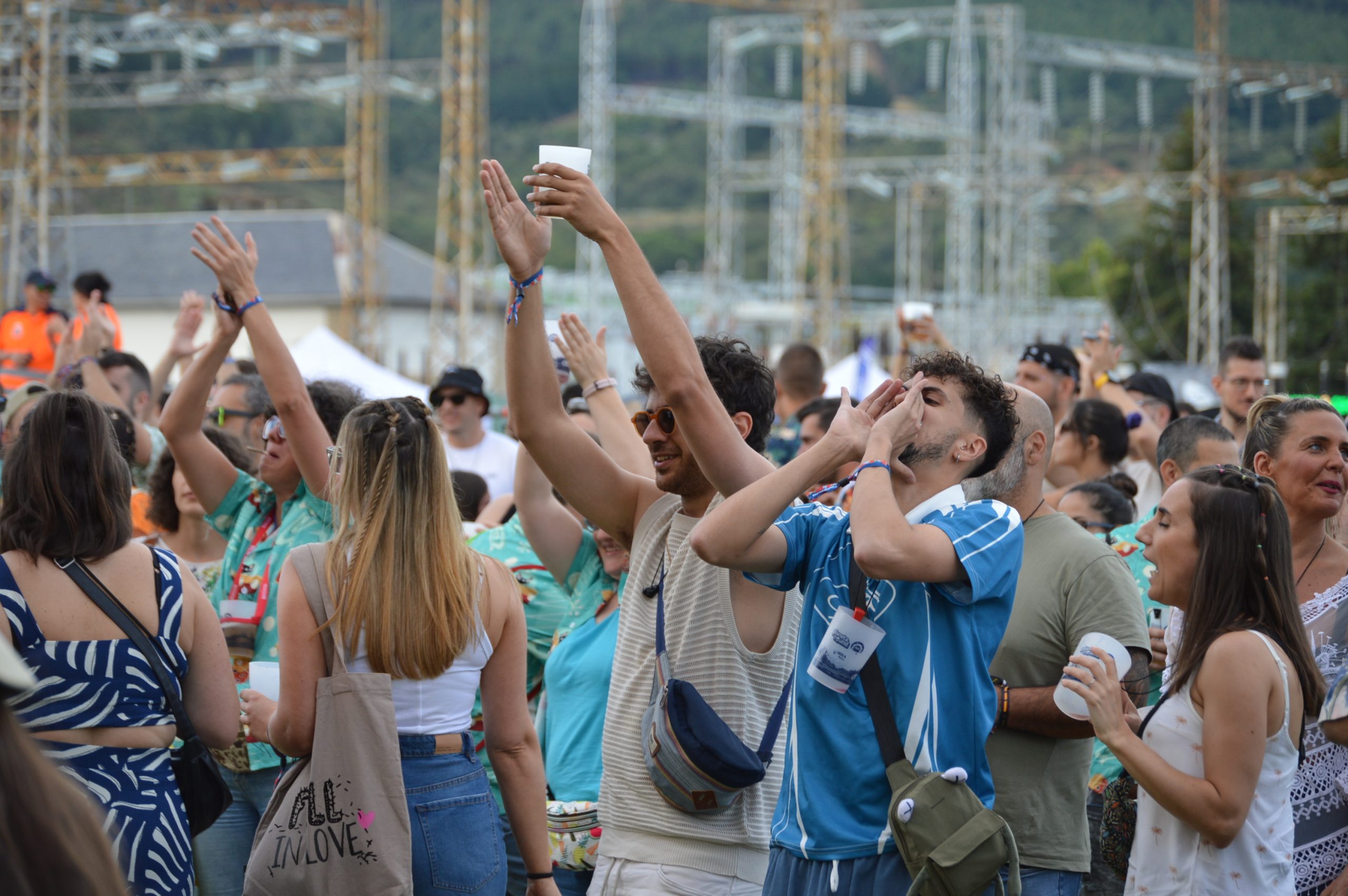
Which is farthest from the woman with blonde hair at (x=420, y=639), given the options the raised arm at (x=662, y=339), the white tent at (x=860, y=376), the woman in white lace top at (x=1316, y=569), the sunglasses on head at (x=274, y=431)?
the white tent at (x=860, y=376)

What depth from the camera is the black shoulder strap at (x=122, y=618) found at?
3225 millimetres

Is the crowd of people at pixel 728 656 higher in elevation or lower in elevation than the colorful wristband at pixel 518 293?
lower

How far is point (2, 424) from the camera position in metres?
6.27

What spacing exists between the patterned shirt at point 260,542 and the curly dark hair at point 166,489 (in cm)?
55

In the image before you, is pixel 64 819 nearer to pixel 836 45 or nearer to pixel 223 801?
pixel 223 801

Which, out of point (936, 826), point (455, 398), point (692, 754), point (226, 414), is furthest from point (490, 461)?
point (936, 826)

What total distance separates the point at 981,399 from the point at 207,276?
51151 millimetres

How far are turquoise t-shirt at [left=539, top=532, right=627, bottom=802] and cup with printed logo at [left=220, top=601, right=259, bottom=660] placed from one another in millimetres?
945

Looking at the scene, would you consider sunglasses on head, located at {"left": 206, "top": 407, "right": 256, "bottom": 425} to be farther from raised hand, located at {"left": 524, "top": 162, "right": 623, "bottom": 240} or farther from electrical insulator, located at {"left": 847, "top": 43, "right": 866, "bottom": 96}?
electrical insulator, located at {"left": 847, "top": 43, "right": 866, "bottom": 96}

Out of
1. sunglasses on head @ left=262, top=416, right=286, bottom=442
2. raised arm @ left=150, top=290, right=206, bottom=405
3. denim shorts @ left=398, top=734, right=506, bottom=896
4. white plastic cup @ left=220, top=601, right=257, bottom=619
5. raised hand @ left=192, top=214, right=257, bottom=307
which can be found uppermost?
raised hand @ left=192, top=214, right=257, bottom=307

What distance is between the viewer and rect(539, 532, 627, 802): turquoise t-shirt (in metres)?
4.09

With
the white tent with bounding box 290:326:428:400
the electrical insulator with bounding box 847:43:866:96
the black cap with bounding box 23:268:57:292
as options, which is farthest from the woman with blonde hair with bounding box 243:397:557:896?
the electrical insulator with bounding box 847:43:866:96

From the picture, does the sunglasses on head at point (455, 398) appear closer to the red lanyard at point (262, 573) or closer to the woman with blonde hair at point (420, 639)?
the red lanyard at point (262, 573)

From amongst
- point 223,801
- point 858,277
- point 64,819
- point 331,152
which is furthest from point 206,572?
point 858,277
